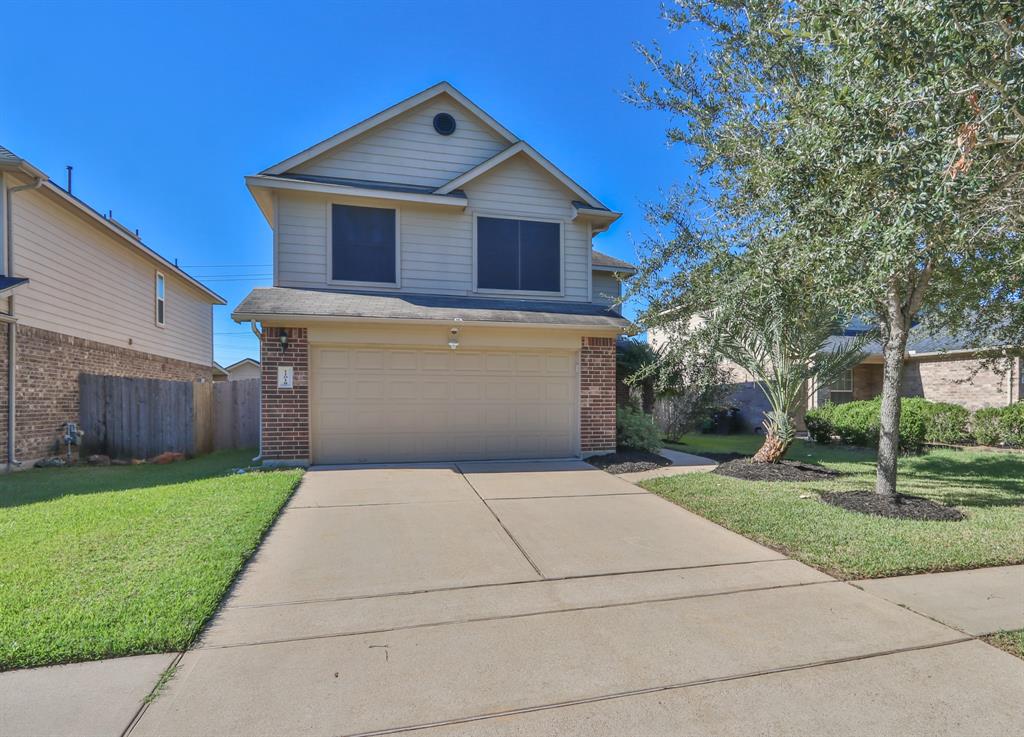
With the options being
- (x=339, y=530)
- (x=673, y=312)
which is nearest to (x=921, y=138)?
(x=673, y=312)

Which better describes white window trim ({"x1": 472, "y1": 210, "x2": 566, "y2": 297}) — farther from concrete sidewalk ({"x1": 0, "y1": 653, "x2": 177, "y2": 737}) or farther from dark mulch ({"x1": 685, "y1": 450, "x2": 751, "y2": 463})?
concrete sidewalk ({"x1": 0, "y1": 653, "x2": 177, "y2": 737})

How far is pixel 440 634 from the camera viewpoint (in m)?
3.21

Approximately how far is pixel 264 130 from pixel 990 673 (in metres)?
15.6

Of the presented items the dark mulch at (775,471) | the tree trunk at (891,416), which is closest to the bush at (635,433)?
the dark mulch at (775,471)

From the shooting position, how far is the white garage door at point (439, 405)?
9141 mm

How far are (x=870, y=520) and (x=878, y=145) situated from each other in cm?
378

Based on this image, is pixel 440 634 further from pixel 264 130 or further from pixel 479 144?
pixel 264 130

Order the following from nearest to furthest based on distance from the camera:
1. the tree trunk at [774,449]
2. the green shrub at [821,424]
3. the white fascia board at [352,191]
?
the tree trunk at [774,449]
the white fascia board at [352,191]
the green shrub at [821,424]

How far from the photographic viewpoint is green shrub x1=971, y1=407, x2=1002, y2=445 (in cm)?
1189

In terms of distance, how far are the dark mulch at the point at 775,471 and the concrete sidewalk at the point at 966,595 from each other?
3548 mm

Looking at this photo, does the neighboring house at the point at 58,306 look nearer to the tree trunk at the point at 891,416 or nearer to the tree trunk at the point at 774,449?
the tree trunk at the point at 774,449

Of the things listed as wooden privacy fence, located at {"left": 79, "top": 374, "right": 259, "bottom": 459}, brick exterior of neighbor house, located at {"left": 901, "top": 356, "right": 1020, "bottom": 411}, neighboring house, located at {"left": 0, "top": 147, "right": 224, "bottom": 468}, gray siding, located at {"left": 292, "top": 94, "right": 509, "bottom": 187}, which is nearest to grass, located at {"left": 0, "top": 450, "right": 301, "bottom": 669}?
neighboring house, located at {"left": 0, "top": 147, "right": 224, "bottom": 468}

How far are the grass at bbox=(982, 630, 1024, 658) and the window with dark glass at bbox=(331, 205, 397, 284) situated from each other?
30.2 ft

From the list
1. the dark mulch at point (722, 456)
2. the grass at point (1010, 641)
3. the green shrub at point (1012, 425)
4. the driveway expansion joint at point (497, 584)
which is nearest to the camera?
the grass at point (1010, 641)
